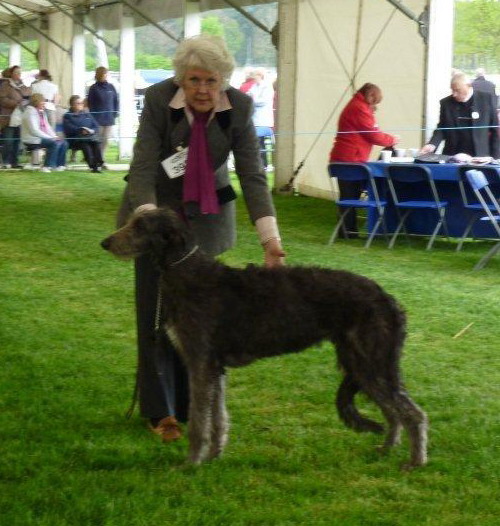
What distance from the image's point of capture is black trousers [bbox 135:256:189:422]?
5145mm

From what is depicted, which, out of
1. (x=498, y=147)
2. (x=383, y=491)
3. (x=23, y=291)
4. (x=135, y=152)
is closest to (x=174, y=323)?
(x=135, y=152)

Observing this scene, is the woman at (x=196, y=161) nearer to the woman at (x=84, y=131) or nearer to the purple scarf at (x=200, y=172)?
the purple scarf at (x=200, y=172)

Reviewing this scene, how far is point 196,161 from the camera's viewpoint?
4809 mm

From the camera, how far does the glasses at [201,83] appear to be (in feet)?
15.3

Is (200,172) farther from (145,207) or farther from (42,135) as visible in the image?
(42,135)

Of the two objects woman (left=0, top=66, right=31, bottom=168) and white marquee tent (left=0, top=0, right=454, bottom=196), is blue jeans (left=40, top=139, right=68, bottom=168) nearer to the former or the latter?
woman (left=0, top=66, right=31, bottom=168)

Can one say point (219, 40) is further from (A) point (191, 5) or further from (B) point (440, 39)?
(A) point (191, 5)

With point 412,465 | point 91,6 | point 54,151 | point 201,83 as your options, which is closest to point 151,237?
point 201,83

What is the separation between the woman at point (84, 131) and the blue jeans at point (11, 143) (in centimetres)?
104

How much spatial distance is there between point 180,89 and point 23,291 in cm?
491

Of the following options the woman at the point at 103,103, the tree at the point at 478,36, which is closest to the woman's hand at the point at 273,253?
the tree at the point at 478,36

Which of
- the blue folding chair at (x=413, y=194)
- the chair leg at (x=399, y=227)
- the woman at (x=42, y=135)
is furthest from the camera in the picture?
the woman at (x=42, y=135)

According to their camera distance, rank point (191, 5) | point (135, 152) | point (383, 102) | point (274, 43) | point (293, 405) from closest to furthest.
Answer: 1. point (135, 152)
2. point (293, 405)
3. point (383, 102)
4. point (274, 43)
5. point (191, 5)

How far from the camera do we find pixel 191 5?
21.7 meters
